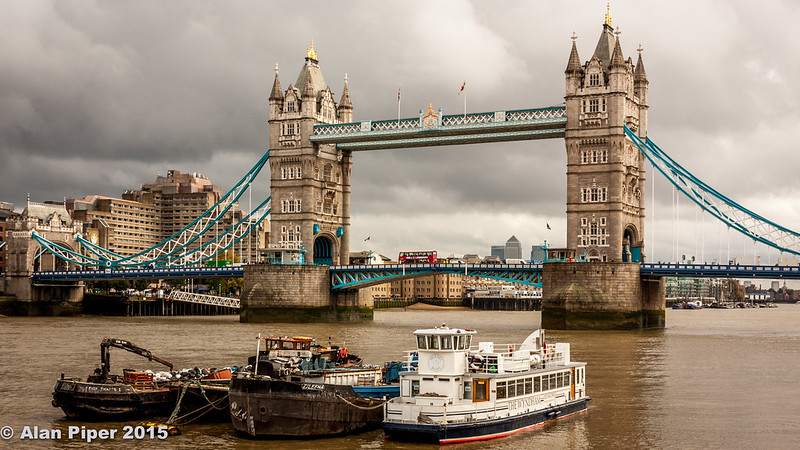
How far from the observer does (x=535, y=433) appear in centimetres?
2853

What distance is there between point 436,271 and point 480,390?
56605 millimetres

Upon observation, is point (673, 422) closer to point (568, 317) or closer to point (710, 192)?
point (568, 317)

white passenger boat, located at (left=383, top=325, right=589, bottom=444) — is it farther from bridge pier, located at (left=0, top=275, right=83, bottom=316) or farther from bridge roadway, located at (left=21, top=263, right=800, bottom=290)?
bridge pier, located at (left=0, top=275, right=83, bottom=316)

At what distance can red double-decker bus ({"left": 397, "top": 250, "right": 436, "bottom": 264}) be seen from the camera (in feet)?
296

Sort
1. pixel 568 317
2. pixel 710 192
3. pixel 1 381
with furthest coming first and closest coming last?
pixel 710 192, pixel 568 317, pixel 1 381

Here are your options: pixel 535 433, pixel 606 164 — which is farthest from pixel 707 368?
pixel 606 164

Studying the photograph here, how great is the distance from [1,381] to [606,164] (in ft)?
170

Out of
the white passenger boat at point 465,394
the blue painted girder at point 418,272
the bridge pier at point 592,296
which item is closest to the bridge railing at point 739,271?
the bridge pier at point 592,296

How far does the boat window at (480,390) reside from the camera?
27.7 meters

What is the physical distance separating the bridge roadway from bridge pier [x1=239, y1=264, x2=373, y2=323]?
7.54 feet

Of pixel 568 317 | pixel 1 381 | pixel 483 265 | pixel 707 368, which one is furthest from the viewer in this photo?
pixel 483 265

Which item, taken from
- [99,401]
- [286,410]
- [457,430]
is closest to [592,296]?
[457,430]

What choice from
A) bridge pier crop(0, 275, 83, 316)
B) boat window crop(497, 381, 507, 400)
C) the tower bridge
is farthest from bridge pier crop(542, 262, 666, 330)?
bridge pier crop(0, 275, 83, 316)

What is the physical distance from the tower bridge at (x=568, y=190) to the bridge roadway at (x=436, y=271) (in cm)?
15
